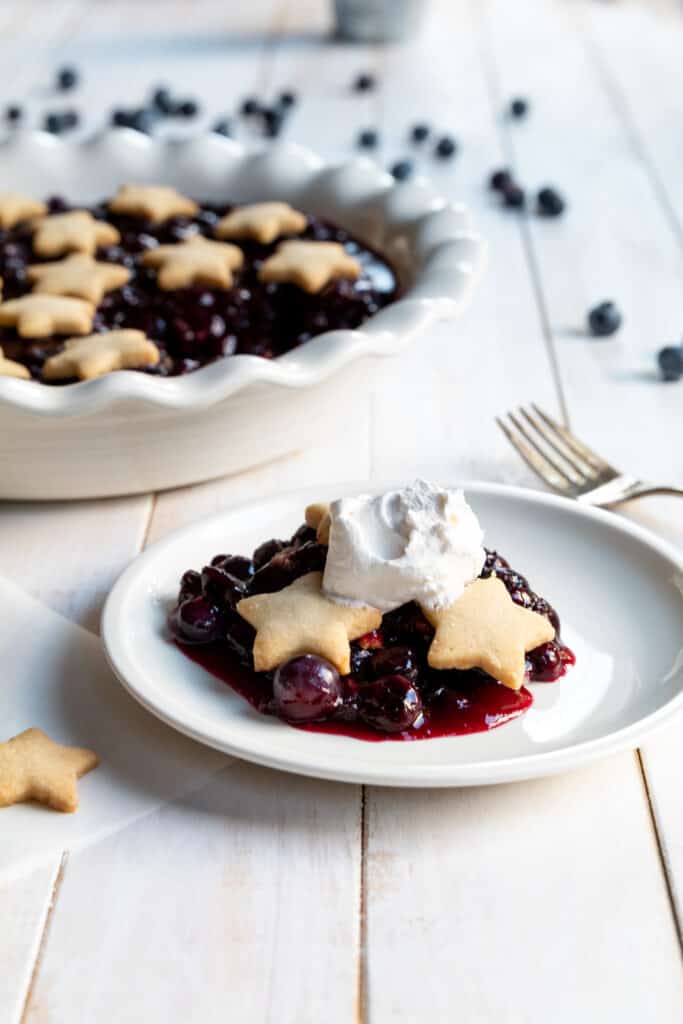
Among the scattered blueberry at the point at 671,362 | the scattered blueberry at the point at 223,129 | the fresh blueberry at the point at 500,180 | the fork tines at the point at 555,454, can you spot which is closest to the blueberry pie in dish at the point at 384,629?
the fork tines at the point at 555,454

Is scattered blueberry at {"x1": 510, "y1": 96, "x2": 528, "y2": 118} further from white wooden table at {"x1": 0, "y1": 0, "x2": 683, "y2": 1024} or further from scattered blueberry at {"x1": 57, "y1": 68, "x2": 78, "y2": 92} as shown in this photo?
scattered blueberry at {"x1": 57, "y1": 68, "x2": 78, "y2": 92}

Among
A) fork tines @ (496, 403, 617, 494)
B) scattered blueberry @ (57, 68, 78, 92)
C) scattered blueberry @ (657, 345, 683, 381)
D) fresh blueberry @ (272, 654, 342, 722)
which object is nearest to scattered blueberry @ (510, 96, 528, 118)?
scattered blueberry @ (57, 68, 78, 92)

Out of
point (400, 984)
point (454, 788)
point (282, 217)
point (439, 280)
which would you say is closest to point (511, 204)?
point (282, 217)

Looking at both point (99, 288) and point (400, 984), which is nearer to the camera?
point (400, 984)

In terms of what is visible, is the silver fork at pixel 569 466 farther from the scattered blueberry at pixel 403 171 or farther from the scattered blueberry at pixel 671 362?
the scattered blueberry at pixel 403 171

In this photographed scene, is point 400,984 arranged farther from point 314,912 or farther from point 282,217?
point 282,217

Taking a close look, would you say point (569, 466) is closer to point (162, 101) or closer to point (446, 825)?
point (446, 825)
